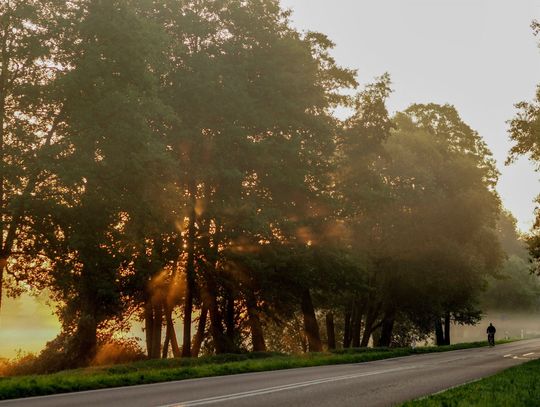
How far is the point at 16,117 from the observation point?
1983cm

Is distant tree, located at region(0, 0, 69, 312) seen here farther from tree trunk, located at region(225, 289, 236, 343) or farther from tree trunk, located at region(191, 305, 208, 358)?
tree trunk, located at region(225, 289, 236, 343)

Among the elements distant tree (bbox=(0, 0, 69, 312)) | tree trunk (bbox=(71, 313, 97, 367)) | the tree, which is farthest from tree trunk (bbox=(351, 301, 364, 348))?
distant tree (bbox=(0, 0, 69, 312))

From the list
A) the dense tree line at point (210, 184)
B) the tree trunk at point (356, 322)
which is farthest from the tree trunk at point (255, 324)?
the tree trunk at point (356, 322)

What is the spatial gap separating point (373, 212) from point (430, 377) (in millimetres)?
18519

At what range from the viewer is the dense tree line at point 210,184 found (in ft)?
65.5

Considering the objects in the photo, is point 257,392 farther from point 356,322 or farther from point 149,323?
point 356,322

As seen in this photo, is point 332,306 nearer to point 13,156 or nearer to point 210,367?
point 210,367

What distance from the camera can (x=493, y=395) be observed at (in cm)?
1076

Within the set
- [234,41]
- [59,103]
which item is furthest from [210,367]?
[234,41]

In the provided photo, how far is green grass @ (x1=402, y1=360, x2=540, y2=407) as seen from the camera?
31.5 feet

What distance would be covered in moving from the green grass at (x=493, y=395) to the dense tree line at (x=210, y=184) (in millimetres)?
12949

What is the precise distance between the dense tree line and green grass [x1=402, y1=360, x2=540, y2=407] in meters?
12.9

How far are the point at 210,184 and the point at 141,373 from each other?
13.2 metres

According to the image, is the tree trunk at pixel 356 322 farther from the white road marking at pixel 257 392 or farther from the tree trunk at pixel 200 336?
the white road marking at pixel 257 392
